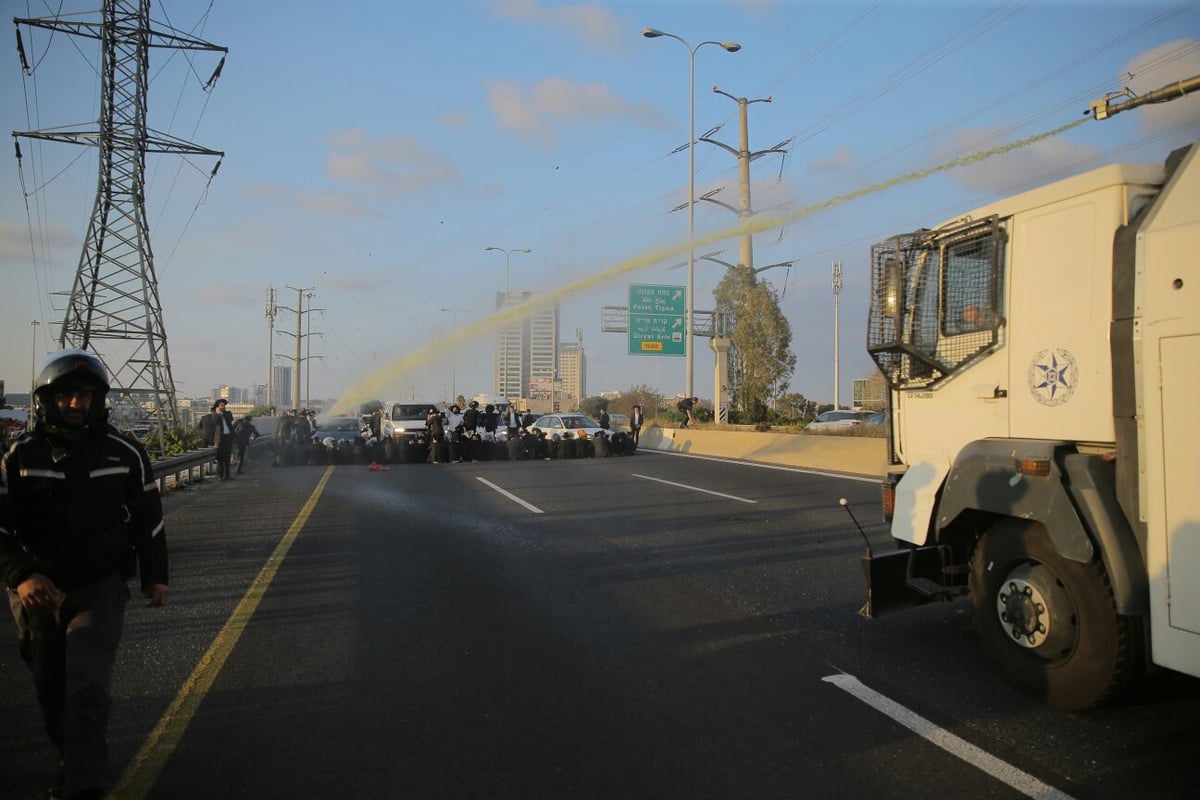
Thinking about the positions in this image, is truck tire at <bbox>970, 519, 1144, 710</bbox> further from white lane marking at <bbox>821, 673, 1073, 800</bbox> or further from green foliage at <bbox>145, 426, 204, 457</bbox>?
green foliage at <bbox>145, 426, 204, 457</bbox>

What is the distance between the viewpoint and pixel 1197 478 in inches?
140

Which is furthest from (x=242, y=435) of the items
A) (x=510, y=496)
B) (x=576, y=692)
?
(x=576, y=692)

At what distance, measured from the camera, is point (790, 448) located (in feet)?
73.0

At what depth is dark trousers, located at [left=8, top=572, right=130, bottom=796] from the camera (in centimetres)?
318

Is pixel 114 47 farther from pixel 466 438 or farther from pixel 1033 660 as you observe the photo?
pixel 1033 660

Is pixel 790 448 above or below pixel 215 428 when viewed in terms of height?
below

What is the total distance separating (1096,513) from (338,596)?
5765 millimetres

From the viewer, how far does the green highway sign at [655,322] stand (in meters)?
36.5

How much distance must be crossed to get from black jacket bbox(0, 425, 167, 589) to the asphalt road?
1082mm

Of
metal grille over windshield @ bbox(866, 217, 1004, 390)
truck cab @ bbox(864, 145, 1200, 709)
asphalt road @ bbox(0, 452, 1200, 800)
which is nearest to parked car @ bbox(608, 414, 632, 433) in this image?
asphalt road @ bbox(0, 452, 1200, 800)

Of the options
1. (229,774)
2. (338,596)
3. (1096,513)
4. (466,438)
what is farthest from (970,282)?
(466,438)

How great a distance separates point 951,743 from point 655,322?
33040 mm

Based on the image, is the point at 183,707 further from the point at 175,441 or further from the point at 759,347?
the point at 759,347

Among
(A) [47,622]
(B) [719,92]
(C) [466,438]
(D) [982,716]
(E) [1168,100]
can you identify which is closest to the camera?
(A) [47,622]
